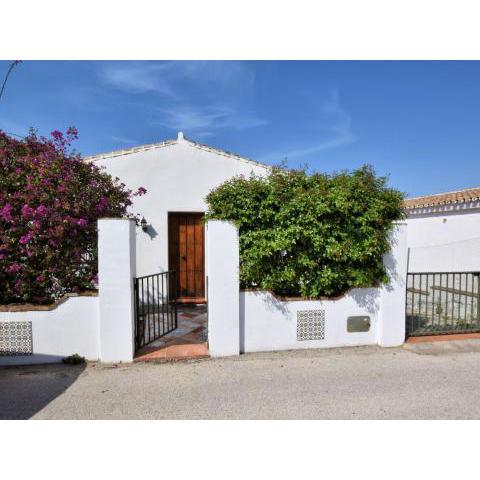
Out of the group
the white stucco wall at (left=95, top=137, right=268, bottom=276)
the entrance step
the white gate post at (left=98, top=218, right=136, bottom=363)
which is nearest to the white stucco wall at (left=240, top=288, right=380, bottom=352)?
the entrance step

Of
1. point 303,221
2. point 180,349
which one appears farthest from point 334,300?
point 180,349

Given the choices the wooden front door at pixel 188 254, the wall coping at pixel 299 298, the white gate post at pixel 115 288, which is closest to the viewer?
the white gate post at pixel 115 288

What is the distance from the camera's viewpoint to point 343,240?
459 cm

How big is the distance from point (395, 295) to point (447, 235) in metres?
8.21

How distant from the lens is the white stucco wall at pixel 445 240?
32.3 feet

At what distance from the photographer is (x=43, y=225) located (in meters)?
4.32

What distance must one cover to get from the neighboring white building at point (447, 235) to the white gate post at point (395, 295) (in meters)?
6.65

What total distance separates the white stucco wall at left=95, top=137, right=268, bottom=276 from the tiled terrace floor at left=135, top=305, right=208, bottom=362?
1926 millimetres

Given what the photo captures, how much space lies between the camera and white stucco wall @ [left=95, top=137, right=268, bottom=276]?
720cm

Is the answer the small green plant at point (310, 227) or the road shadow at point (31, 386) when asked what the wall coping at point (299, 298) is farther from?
the road shadow at point (31, 386)

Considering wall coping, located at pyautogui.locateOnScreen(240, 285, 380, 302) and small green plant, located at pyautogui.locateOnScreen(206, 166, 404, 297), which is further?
wall coping, located at pyautogui.locateOnScreen(240, 285, 380, 302)

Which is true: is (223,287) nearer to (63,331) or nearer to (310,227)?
(310,227)

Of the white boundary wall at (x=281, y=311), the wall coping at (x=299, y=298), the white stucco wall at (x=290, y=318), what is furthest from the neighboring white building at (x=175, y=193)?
the white stucco wall at (x=290, y=318)

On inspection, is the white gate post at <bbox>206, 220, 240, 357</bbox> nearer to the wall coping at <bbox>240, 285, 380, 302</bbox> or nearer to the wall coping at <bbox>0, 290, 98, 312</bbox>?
the wall coping at <bbox>240, 285, 380, 302</bbox>
